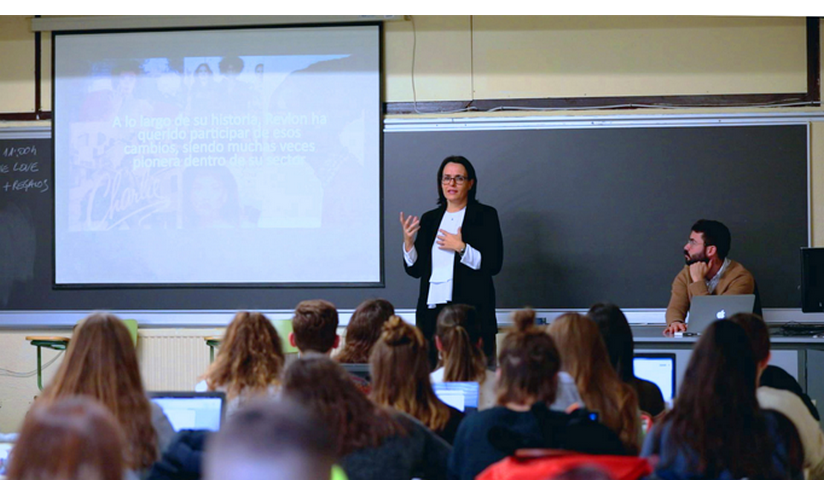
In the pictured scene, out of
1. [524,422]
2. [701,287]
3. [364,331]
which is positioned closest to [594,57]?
[701,287]

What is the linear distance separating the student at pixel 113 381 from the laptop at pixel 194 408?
4.5 inches

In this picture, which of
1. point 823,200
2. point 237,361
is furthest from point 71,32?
point 823,200

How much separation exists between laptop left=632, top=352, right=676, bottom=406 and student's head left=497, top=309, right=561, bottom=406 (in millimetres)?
1239

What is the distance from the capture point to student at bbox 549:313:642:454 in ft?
7.98

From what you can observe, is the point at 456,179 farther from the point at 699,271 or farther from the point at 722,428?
the point at 722,428

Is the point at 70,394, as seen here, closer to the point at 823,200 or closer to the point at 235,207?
the point at 235,207

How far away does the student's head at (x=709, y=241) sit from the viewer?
492cm

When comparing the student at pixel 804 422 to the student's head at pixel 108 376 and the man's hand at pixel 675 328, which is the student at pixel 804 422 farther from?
the man's hand at pixel 675 328

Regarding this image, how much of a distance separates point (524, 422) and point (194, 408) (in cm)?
94

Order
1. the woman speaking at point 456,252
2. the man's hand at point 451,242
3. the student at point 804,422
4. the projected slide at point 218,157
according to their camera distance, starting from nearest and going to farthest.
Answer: the student at point 804,422 < the man's hand at point 451,242 < the woman speaking at point 456,252 < the projected slide at point 218,157

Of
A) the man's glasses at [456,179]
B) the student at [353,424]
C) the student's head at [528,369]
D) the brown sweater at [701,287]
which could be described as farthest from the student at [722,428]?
the brown sweater at [701,287]

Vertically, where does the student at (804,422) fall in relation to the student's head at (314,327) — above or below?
below

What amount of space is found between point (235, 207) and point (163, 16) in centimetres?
143

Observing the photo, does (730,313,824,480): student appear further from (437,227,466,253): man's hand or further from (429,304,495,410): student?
(437,227,466,253): man's hand
